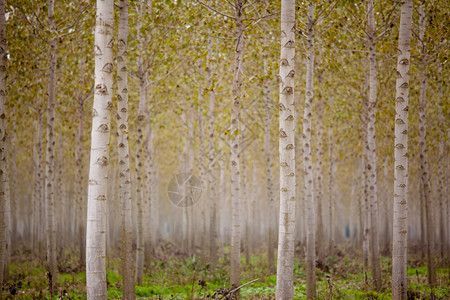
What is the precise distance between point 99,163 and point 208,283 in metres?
7.14

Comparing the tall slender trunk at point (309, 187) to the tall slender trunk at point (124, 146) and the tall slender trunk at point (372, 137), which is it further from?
the tall slender trunk at point (124, 146)

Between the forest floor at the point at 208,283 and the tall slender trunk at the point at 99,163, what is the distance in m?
2.31

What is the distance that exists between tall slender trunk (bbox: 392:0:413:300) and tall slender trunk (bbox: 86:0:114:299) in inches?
205

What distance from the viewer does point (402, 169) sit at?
22.2 feet

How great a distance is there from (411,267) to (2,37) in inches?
608

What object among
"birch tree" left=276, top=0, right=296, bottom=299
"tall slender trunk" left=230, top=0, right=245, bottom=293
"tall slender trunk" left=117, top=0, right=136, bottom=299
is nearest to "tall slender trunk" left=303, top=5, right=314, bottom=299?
"tall slender trunk" left=230, top=0, right=245, bottom=293

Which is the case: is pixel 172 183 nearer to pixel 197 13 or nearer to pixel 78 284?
pixel 78 284

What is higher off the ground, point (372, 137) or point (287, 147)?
point (372, 137)

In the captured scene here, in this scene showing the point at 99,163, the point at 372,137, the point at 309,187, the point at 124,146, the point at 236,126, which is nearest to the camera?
the point at 99,163

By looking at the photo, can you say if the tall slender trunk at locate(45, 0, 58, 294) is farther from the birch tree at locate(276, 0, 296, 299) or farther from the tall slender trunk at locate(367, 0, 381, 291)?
the tall slender trunk at locate(367, 0, 381, 291)

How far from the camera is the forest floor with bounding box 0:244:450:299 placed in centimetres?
797

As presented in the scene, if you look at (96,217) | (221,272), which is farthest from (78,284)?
(96,217)

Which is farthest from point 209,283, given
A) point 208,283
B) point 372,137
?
point 372,137

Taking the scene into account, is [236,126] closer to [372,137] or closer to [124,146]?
[124,146]
